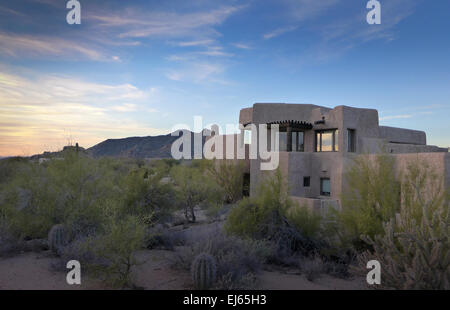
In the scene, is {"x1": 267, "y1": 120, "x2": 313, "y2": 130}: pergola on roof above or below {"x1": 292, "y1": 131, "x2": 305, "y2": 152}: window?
above

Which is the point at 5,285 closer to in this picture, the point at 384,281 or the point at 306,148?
the point at 384,281

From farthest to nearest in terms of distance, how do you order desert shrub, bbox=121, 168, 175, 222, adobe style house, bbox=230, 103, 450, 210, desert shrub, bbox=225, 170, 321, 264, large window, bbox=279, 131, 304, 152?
1. large window, bbox=279, 131, 304, 152
2. adobe style house, bbox=230, 103, 450, 210
3. desert shrub, bbox=121, 168, 175, 222
4. desert shrub, bbox=225, 170, 321, 264

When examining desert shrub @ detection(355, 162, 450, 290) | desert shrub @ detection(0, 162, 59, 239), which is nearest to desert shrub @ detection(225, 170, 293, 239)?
desert shrub @ detection(355, 162, 450, 290)

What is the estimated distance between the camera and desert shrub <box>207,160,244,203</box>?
74.9ft

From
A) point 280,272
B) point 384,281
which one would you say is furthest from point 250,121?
point 384,281

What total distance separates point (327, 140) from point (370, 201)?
10499 mm

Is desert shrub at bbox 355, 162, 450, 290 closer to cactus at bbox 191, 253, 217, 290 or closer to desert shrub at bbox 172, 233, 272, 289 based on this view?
desert shrub at bbox 172, 233, 272, 289

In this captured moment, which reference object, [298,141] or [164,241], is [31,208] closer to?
[164,241]

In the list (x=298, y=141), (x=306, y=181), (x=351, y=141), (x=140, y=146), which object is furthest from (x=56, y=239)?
(x=140, y=146)

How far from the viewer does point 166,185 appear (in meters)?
14.7

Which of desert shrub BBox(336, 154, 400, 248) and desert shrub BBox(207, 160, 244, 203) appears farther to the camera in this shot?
desert shrub BBox(207, 160, 244, 203)

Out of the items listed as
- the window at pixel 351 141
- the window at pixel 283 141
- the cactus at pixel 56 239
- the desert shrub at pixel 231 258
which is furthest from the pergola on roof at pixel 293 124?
the cactus at pixel 56 239

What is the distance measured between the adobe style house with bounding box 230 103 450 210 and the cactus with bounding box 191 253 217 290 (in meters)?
8.94

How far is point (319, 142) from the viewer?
64.5ft
